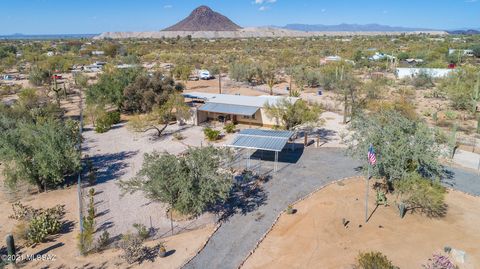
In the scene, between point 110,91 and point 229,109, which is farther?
point 110,91

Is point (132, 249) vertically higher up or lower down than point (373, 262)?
lower down

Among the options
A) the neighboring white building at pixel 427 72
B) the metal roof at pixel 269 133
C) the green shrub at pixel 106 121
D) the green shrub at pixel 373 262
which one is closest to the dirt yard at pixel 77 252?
the green shrub at pixel 373 262

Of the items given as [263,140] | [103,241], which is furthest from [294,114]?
[103,241]

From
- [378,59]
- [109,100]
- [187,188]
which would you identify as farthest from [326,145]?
[378,59]

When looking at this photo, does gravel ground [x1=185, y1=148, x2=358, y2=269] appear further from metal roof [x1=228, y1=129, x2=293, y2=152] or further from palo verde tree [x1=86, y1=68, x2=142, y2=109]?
palo verde tree [x1=86, y1=68, x2=142, y2=109]

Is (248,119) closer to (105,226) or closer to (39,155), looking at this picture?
(39,155)

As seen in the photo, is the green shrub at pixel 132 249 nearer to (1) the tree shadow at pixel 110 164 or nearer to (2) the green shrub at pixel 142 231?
(2) the green shrub at pixel 142 231

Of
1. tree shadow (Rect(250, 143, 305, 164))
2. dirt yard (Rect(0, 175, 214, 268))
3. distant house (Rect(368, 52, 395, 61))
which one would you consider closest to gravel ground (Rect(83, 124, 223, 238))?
dirt yard (Rect(0, 175, 214, 268))

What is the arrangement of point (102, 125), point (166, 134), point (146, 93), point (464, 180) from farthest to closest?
point (146, 93), point (102, 125), point (166, 134), point (464, 180)
